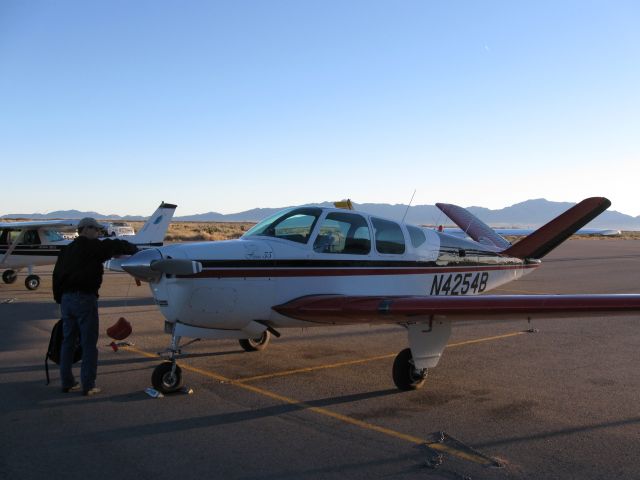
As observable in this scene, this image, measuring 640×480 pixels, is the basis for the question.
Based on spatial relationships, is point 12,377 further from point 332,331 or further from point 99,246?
point 332,331

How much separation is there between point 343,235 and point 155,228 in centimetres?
1291

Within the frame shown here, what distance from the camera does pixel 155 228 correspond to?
18688 mm

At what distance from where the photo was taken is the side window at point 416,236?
309 inches

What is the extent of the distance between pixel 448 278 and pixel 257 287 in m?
3.14

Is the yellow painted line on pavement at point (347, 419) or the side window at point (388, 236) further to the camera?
the side window at point (388, 236)

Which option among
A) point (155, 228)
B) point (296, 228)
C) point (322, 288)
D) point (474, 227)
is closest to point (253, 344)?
point (322, 288)

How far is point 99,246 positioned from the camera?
6312 mm

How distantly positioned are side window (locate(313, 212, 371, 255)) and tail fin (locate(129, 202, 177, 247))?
12519 mm

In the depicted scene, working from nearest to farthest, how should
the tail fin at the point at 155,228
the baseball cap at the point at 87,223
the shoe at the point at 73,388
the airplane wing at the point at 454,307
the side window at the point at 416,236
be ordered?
the airplane wing at the point at 454,307 < the shoe at the point at 73,388 < the baseball cap at the point at 87,223 < the side window at the point at 416,236 < the tail fin at the point at 155,228

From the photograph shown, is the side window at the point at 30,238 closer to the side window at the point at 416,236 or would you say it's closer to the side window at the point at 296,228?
the side window at the point at 296,228

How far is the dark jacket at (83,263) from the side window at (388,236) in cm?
304

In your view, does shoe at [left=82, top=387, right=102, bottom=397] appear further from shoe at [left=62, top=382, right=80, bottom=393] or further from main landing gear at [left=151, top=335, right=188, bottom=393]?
main landing gear at [left=151, top=335, right=188, bottom=393]

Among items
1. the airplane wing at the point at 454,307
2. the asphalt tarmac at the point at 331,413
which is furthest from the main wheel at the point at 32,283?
the airplane wing at the point at 454,307

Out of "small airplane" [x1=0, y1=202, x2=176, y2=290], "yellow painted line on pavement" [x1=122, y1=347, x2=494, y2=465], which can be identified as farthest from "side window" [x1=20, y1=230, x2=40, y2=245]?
"yellow painted line on pavement" [x1=122, y1=347, x2=494, y2=465]
